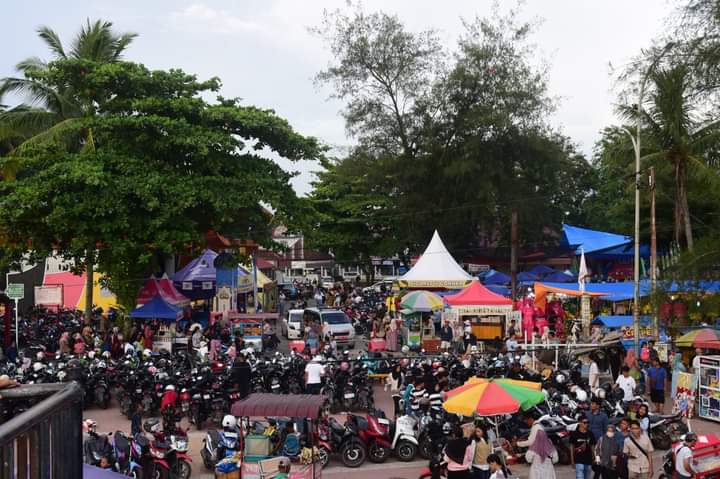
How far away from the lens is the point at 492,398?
423 inches

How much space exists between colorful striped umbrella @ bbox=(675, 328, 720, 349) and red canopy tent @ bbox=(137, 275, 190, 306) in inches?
606

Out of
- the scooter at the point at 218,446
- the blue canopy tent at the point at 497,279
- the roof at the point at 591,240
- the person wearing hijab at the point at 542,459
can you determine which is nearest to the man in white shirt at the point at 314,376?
the scooter at the point at 218,446

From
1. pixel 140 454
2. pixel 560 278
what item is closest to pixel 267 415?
pixel 140 454

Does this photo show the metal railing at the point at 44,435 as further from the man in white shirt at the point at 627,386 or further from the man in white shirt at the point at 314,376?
the man in white shirt at the point at 627,386

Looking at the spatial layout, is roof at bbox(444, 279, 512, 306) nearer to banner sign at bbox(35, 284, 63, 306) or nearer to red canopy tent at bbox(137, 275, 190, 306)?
red canopy tent at bbox(137, 275, 190, 306)

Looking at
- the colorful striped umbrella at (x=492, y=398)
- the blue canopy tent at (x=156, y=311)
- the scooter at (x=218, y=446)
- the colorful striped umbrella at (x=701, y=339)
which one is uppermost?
the blue canopy tent at (x=156, y=311)

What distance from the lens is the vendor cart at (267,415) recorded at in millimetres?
10117

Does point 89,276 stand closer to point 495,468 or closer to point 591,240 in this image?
point 495,468

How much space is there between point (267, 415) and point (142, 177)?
1499 cm

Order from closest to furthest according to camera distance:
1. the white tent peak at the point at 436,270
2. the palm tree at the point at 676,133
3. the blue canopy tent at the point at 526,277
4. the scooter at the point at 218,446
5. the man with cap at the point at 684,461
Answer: the man with cap at the point at 684,461 → the scooter at the point at 218,446 → the palm tree at the point at 676,133 → the white tent peak at the point at 436,270 → the blue canopy tent at the point at 526,277

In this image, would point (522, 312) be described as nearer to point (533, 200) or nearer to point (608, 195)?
point (533, 200)

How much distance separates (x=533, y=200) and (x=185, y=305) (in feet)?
82.1

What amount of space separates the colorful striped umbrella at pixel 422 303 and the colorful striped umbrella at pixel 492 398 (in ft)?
44.8

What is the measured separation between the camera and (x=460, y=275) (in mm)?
28391
